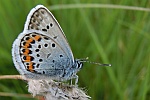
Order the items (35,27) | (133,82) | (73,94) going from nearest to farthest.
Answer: (73,94), (35,27), (133,82)

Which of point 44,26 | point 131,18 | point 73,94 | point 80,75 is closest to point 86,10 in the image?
point 131,18

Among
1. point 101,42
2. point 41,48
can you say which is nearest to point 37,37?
point 41,48

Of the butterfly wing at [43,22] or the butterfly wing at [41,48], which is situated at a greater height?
the butterfly wing at [43,22]

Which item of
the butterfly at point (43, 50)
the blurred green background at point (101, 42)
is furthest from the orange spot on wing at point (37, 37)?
the blurred green background at point (101, 42)

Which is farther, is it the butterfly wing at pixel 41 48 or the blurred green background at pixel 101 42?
the blurred green background at pixel 101 42

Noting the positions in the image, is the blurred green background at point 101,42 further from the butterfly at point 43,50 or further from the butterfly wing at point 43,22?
the butterfly wing at point 43,22

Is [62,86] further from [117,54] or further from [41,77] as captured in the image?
[117,54]

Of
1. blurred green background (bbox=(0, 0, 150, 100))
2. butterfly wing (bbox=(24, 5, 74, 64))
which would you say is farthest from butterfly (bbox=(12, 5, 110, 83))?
blurred green background (bbox=(0, 0, 150, 100))
